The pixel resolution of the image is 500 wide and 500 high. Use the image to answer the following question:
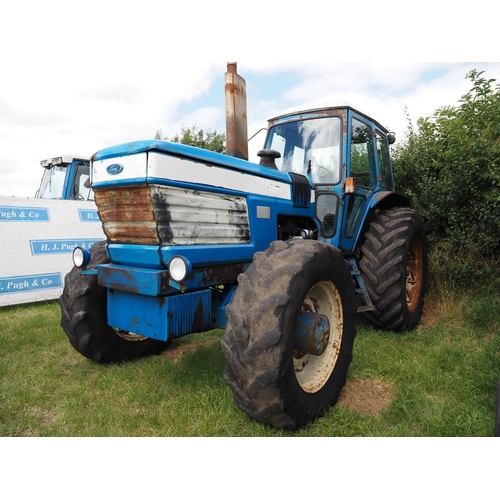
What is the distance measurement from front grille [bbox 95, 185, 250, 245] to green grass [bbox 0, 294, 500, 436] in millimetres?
1083

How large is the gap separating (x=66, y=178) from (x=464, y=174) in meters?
6.93

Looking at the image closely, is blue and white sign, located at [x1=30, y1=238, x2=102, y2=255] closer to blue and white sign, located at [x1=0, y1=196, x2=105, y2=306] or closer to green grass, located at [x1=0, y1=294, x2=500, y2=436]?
blue and white sign, located at [x1=0, y1=196, x2=105, y2=306]

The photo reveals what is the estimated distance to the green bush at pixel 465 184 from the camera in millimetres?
4324

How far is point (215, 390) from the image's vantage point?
8.63ft

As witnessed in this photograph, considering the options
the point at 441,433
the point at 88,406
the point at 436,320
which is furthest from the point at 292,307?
the point at 436,320

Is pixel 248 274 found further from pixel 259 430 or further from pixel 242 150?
pixel 242 150

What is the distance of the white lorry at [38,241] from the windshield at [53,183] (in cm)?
115

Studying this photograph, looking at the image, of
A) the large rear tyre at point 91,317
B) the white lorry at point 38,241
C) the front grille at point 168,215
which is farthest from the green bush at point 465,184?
the white lorry at point 38,241

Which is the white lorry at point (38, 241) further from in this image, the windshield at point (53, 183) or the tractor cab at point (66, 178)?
the windshield at point (53, 183)

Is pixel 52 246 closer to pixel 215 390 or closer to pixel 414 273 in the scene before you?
pixel 215 390

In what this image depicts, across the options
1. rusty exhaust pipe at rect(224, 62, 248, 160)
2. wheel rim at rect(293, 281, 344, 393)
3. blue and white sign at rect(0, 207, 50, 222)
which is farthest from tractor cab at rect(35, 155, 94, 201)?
wheel rim at rect(293, 281, 344, 393)

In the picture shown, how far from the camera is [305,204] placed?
11.3ft

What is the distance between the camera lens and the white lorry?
237 inches

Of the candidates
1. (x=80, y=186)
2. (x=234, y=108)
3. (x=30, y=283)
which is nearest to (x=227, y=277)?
(x=234, y=108)
